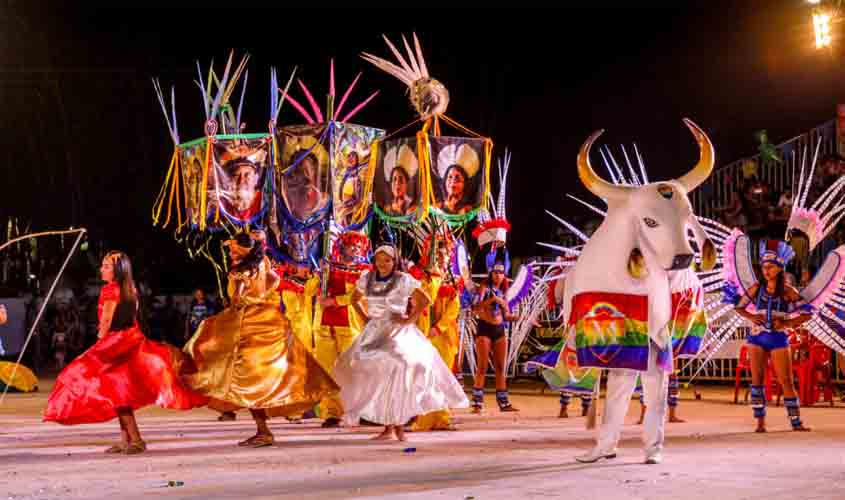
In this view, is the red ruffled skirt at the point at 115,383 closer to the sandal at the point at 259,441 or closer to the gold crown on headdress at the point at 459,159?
the sandal at the point at 259,441

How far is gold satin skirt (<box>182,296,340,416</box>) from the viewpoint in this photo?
7.82 meters

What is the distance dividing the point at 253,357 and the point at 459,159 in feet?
11.8

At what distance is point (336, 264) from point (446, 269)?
1189mm

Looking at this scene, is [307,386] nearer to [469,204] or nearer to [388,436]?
[388,436]

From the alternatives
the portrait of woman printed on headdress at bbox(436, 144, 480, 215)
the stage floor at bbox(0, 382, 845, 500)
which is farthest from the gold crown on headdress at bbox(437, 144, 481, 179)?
the stage floor at bbox(0, 382, 845, 500)

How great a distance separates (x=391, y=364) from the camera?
332 inches

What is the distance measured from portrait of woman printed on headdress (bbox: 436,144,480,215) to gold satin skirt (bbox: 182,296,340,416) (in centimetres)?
300

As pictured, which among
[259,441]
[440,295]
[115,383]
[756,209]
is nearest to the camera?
[115,383]

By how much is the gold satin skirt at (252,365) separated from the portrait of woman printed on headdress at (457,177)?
300 centimetres

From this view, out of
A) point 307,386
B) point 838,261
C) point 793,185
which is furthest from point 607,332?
point 793,185

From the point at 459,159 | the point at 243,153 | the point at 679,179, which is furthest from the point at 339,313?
the point at 679,179

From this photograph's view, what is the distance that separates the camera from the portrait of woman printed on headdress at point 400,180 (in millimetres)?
10711

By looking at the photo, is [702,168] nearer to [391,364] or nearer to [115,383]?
[391,364]

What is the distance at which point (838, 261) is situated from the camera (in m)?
9.69
